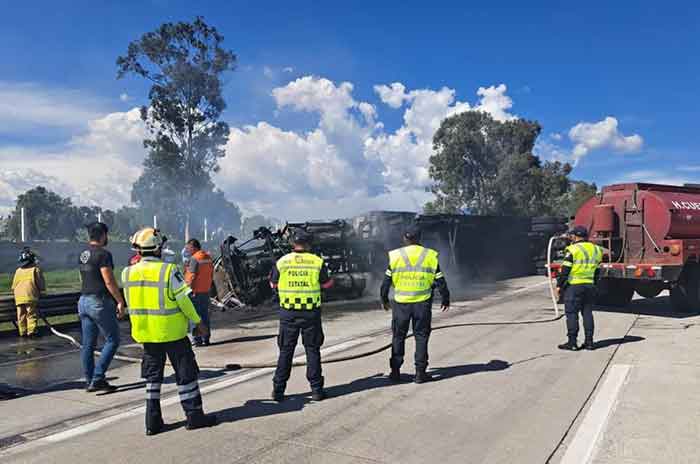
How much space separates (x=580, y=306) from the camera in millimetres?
7922

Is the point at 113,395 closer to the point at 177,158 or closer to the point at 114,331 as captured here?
the point at 114,331

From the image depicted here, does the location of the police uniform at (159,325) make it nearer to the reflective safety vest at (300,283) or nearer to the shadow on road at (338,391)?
the shadow on road at (338,391)

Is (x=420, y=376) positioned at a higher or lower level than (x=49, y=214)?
lower

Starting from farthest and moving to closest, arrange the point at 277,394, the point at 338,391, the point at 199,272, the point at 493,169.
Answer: the point at 493,169, the point at 199,272, the point at 338,391, the point at 277,394

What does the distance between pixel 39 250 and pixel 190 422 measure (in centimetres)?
3210

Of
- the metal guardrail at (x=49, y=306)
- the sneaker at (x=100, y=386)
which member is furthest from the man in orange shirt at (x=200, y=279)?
the metal guardrail at (x=49, y=306)

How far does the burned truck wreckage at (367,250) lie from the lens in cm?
1337

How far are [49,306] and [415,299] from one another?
7.79 m

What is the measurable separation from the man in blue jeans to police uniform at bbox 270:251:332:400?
1.86 m

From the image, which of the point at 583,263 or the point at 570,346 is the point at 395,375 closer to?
the point at 570,346

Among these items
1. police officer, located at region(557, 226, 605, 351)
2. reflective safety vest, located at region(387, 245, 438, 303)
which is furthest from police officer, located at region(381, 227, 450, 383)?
police officer, located at region(557, 226, 605, 351)

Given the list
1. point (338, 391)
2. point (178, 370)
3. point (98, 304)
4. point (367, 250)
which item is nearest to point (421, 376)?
point (338, 391)

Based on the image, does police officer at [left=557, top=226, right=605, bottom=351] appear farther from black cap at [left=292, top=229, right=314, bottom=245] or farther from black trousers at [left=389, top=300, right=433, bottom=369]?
black cap at [left=292, top=229, right=314, bottom=245]

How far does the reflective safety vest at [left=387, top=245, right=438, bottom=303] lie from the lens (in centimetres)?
605
